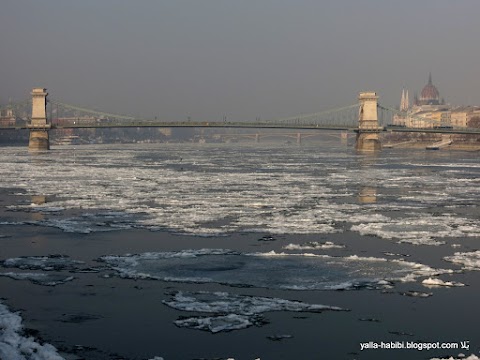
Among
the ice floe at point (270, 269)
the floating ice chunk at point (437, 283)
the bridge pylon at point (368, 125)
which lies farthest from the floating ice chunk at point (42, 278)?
the bridge pylon at point (368, 125)

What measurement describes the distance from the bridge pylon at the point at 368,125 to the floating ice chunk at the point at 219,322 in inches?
3941

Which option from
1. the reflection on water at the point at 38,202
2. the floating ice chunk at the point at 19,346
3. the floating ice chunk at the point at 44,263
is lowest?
the floating ice chunk at the point at 19,346

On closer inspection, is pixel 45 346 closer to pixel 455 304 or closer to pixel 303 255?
pixel 455 304

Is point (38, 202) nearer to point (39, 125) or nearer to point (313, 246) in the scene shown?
point (313, 246)

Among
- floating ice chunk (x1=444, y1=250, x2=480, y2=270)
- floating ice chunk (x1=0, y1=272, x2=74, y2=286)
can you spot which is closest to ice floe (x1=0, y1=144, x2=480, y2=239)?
floating ice chunk (x1=444, y1=250, x2=480, y2=270)

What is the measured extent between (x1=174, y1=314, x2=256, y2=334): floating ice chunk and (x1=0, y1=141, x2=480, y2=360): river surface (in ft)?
0.09

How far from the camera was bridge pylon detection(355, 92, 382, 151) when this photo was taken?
108 metres

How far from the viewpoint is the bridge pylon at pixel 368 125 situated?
108500mm

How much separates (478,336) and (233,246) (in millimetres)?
7343

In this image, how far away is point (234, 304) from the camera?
10336 millimetres

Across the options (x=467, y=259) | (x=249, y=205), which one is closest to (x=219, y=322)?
(x=467, y=259)

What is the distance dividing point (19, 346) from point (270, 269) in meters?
5.54

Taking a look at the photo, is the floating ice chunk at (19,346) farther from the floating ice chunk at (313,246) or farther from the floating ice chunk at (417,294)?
the floating ice chunk at (313,246)

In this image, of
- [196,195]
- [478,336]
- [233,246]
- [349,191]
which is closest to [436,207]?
[349,191]
